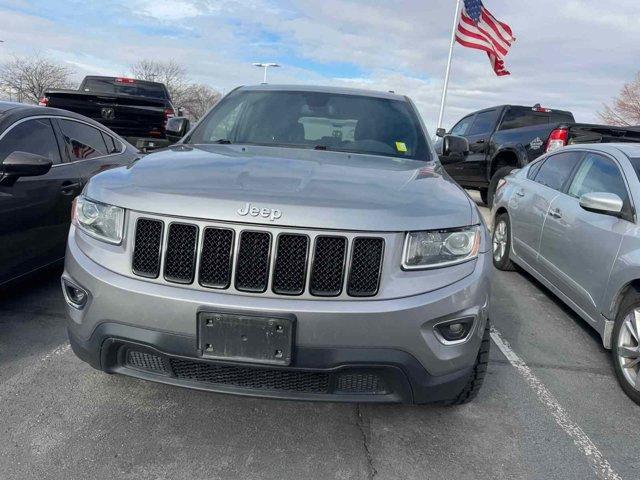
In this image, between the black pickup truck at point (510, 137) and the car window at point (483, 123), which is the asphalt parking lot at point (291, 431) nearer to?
the black pickup truck at point (510, 137)

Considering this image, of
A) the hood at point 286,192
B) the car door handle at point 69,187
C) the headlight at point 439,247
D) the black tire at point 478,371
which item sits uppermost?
the hood at point 286,192

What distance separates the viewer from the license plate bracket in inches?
83.1

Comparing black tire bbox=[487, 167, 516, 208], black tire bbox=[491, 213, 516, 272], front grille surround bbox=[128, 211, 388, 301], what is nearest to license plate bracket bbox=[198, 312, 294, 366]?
front grille surround bbox=[128, 211, 388, 301]

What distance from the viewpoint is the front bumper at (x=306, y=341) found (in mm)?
2127

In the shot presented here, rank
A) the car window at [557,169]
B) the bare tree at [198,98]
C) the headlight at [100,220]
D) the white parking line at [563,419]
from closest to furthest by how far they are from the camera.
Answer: the headlight at [100,220], the white parking line at [563,419], the car window at [557,169], the bare tree at [198,98]

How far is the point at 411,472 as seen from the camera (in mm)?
2430

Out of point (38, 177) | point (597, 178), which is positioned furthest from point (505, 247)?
point (38, 177)

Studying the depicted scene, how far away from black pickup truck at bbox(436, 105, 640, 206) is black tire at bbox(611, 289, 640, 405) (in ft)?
14.6

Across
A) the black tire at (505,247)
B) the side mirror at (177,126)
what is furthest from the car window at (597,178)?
the side mirror at (177,126)

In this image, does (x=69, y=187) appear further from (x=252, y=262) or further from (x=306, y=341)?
(x=306, y=341)

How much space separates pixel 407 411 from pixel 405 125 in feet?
6.46

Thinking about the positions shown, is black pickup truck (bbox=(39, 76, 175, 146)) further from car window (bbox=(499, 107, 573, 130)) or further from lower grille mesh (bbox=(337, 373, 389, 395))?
lower grille mesh (bbox=(337, 373, 389, 395))

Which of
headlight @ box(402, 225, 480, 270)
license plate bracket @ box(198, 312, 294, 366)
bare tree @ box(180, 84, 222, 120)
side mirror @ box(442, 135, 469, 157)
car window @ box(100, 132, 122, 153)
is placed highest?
side mirror @ box(442, 135, 469, 157)

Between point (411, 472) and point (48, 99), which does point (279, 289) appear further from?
point (48, 99)
